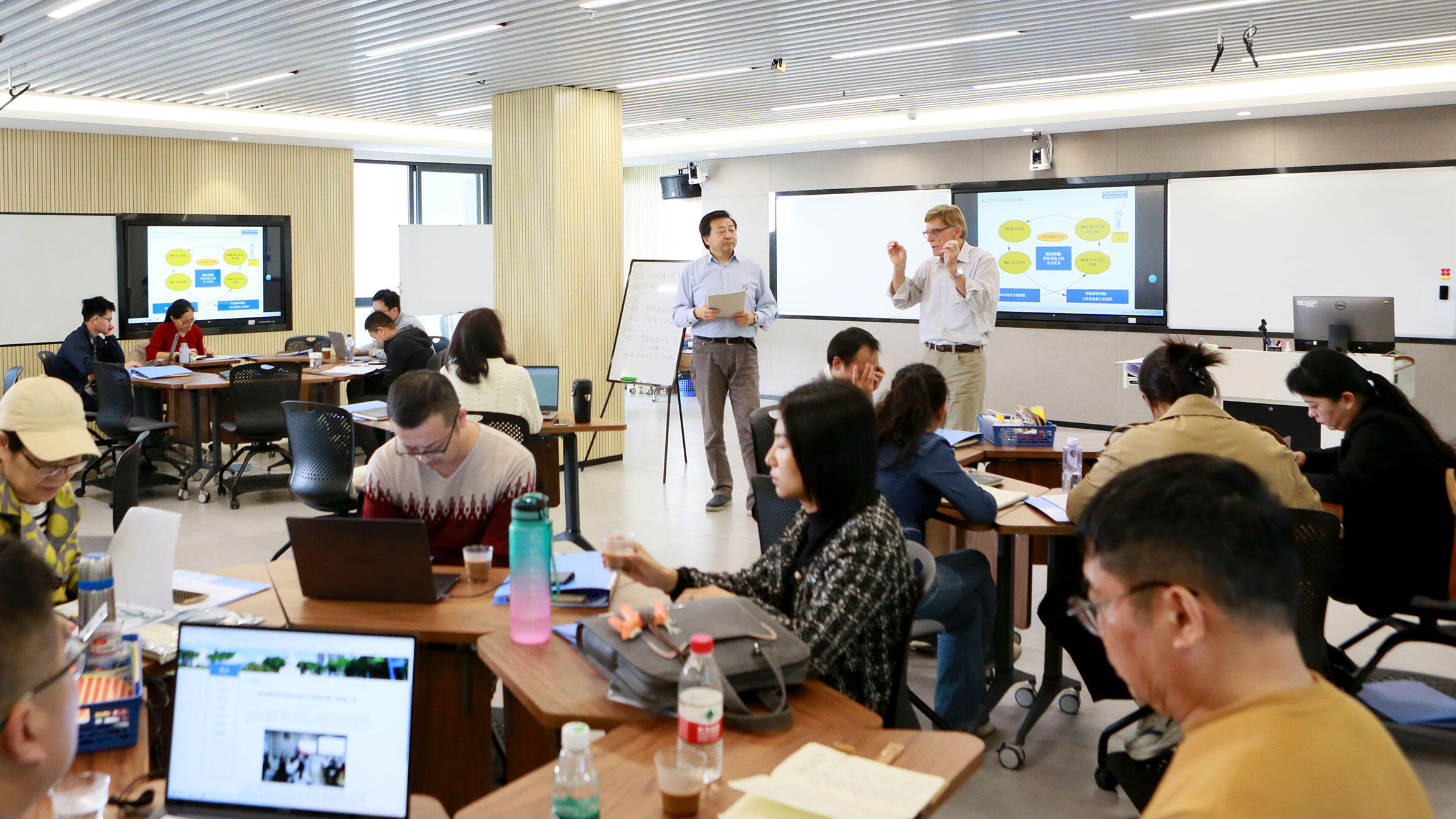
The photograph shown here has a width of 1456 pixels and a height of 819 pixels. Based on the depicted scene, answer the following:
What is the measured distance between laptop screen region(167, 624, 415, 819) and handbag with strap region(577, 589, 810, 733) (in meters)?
0.52

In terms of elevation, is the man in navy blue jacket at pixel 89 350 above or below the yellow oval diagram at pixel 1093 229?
below

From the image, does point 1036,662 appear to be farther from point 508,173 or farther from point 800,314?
point 800,314

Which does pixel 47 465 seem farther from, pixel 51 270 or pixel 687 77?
pixel 51 270

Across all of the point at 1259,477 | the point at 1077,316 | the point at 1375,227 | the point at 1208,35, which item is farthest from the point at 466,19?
the point at 1375,227

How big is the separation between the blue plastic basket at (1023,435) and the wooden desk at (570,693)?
3166 mm

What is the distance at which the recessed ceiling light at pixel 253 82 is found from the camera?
8.29m

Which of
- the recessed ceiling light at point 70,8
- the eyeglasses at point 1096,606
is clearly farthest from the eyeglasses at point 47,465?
the recessed ceiling light at point 70,8

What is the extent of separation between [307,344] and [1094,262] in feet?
25.6

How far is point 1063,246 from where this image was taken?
1102cm

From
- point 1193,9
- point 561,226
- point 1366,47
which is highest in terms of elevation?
point 1366,47

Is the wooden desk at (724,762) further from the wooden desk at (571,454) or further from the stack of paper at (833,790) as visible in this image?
the wooden desk at (571,454)

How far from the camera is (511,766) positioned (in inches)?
115

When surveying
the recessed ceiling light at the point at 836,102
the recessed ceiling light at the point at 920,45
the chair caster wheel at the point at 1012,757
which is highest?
the recessed ceiling light at the point at 836,102

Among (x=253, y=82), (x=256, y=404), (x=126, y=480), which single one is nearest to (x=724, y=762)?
(x=126, y=480)
